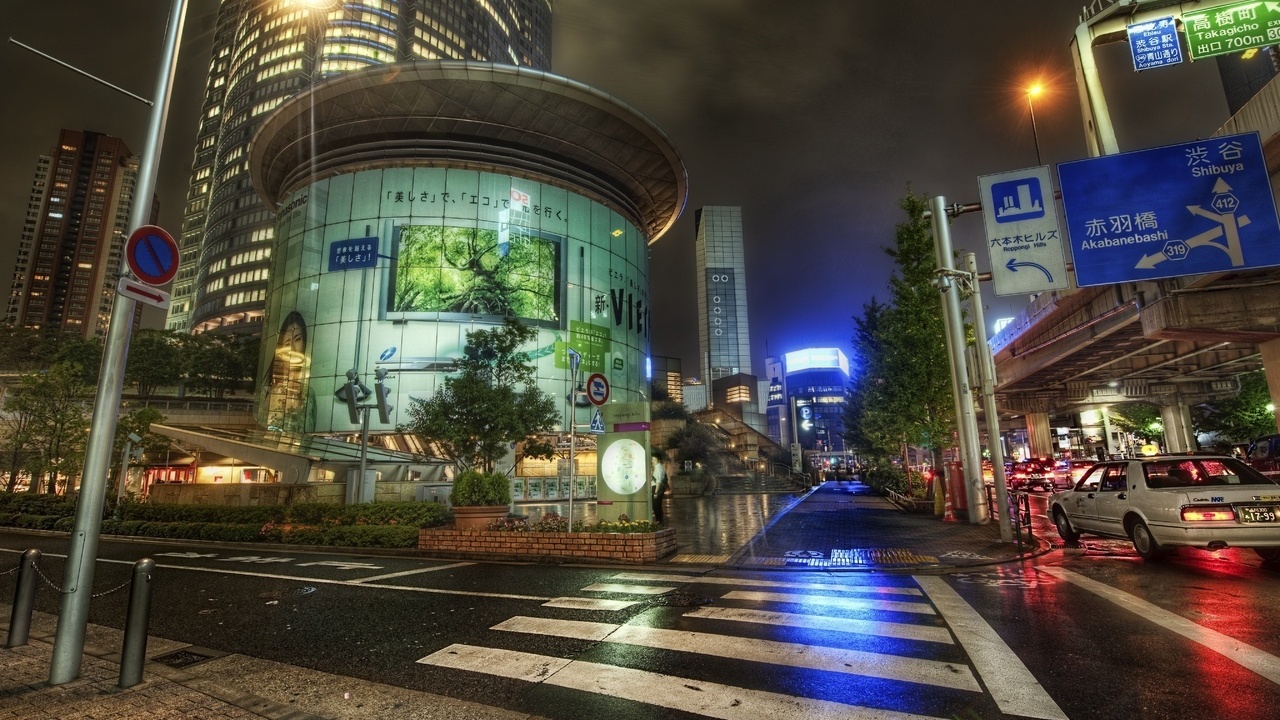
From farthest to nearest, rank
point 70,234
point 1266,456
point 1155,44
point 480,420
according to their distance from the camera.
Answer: point 70,234, point 1266,456, point 480,420, point 1155,44

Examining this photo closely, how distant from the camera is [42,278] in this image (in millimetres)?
156500

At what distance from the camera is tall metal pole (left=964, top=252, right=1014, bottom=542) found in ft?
41.1

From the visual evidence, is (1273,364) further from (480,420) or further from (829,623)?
(480,420)

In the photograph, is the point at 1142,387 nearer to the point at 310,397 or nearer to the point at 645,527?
the point at 645,527

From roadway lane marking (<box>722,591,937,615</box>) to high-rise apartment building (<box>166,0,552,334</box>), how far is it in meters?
101

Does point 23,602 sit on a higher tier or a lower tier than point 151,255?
lower

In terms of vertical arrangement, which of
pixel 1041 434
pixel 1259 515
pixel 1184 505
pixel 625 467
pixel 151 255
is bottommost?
pixel 1259 515

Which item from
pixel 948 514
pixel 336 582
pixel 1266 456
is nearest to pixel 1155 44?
pixel 948 514

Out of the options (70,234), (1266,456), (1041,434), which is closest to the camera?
(1266,456)

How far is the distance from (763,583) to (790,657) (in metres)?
3.79

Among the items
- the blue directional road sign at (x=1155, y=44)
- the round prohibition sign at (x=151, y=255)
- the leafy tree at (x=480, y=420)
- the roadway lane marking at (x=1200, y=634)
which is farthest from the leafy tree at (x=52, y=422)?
the blue directional road sign at (x=1155, y=44)

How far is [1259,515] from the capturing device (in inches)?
331

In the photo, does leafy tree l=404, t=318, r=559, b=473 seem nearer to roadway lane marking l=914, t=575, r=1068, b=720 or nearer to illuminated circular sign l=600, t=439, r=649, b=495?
illuminated circular sign l=600, t=439, r=649, b=495

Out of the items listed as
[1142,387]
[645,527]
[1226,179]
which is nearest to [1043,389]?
[1142,387]
